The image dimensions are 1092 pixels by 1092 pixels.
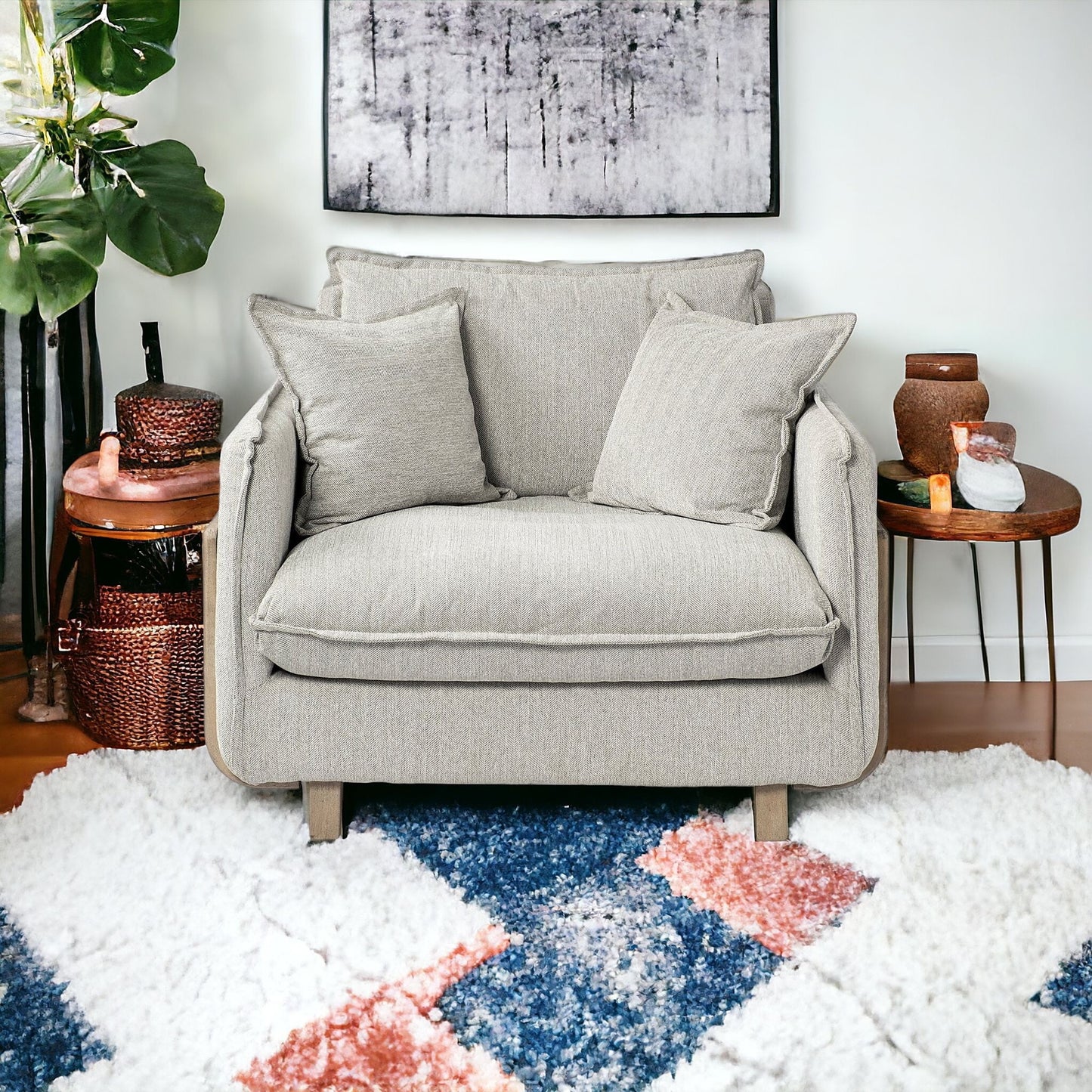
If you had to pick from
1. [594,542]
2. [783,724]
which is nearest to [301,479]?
[594,542]

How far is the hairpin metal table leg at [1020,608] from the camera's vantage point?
7.78 feet

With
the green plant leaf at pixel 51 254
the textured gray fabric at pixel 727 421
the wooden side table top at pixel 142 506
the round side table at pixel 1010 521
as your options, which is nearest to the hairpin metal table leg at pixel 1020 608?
the round side table at pixel 1010 521

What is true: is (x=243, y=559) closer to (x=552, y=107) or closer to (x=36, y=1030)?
(x=36, y=1030)

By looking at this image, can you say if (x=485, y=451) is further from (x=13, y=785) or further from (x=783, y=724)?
(x=13, y=785)

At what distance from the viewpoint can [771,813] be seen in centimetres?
175

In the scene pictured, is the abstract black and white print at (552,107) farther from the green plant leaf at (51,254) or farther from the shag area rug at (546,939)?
the shag area rug at (546,939)

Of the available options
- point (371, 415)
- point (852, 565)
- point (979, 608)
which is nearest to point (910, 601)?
point (979, 608)

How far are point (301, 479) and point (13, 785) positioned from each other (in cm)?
78

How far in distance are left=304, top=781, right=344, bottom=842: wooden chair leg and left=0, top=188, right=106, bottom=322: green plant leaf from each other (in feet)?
3.46

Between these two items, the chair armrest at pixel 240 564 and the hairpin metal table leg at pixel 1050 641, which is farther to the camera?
the hairpin metal table leg at pixel 1050 641

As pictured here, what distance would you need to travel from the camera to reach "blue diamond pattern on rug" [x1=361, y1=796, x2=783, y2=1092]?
4.16 feet

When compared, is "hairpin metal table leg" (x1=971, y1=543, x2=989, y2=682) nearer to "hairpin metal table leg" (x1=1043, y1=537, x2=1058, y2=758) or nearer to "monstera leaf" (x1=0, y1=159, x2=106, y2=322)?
"hairpin metal table leg" (x1=1043, y1=537, x2=1058, y2=758)

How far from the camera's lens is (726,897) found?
1580 millimetres

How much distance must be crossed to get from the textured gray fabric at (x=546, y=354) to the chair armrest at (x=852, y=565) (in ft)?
2.03
